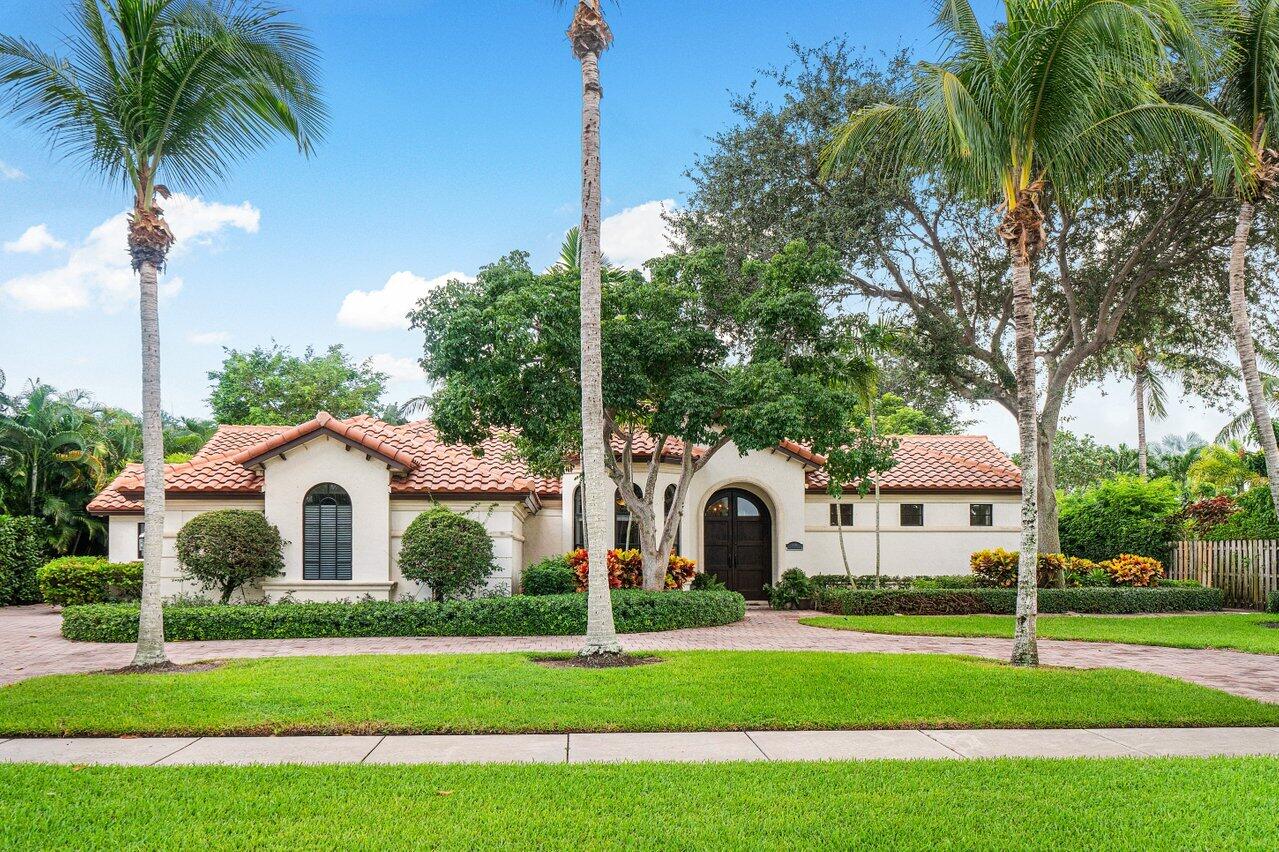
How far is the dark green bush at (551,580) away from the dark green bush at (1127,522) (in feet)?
53.3

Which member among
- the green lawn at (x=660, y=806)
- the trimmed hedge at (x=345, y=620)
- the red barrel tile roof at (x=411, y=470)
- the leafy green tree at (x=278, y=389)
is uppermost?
the leafy green tree at (x=278, y=389)

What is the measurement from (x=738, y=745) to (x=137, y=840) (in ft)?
14.0

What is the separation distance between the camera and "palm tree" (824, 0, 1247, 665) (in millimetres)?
10680

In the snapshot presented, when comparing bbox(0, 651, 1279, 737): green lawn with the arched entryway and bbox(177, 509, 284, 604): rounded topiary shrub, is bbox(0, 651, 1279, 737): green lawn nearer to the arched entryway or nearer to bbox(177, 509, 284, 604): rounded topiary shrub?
bbox(177, 509, 284, 604): rounded topiary shrub

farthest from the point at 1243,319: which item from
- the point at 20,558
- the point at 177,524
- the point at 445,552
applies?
the point at 20,558

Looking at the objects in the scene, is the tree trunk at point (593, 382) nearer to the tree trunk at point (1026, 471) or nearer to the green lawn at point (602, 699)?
the green lawn at point (602, 699)

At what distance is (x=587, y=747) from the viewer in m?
7.17

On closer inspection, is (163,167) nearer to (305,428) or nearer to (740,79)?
(305,428)

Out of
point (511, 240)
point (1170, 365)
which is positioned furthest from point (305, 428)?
point (1170, 365)

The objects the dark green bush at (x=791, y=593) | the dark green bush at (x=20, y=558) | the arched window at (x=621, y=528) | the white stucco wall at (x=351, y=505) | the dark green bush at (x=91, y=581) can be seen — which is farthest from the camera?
the dark green bush at (x=20, y=558)

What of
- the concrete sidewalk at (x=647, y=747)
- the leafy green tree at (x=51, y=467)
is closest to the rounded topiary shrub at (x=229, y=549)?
the concrete sidewalk at (x=647, y=747)

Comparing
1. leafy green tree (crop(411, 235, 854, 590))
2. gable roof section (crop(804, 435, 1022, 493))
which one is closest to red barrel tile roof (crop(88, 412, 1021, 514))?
gable roof section (crop(804, 435, 1022, 493))

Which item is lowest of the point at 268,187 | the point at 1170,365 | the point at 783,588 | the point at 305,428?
the point at 783,588

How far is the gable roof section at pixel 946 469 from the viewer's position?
25297 millimetres
